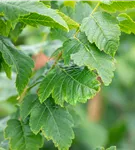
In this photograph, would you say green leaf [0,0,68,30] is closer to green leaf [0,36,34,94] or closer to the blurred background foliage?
green leaf [0,36,34,94]

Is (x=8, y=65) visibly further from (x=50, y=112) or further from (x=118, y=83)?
(x=118, y=83)

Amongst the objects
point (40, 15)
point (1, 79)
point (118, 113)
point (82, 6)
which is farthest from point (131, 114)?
point (40, 15)

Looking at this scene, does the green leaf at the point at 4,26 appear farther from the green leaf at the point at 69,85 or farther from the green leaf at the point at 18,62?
the green leaf at the point at 69,85

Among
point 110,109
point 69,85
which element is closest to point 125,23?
point 69,85

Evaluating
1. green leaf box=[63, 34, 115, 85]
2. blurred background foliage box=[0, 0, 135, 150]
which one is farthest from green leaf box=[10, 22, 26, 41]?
blurred background foliage box=[0, 0, 135, 150]

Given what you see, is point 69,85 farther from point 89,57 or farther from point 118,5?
point 118,5

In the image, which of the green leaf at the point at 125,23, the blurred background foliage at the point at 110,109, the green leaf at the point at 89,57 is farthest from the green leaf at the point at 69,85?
the blurred background foliage at the point at 110,109
